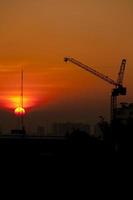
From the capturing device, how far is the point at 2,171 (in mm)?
61875

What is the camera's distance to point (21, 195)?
45406mm

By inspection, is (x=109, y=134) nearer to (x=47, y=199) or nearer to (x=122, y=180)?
(x=122, y=180)

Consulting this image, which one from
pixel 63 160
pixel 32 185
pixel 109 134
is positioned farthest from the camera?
pixel 109 134

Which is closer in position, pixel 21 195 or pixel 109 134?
pixel 21 195

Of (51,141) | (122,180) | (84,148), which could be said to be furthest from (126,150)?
(122,180)

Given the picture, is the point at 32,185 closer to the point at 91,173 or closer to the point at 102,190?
the point at 102,190

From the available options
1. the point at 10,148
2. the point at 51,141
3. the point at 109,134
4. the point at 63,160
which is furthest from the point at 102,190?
the point at 109,134

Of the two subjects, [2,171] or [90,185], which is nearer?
[90,185]

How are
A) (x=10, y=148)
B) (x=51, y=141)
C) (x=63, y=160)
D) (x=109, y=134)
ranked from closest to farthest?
(x=63, y=160), (x=10, y=148), (x=51, y=141), (x=109, y=134)

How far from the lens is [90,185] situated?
5175cm

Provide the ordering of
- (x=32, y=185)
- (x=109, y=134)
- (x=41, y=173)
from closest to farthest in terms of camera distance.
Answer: (x=32, y=185) → (x=41, y=173) → (x=109, y=134)

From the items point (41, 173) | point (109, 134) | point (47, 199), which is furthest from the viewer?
point (109, 134)

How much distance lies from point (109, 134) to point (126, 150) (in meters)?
42.1

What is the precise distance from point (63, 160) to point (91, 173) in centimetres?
1152
